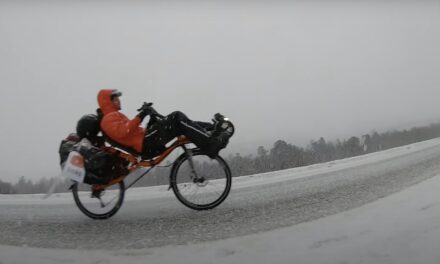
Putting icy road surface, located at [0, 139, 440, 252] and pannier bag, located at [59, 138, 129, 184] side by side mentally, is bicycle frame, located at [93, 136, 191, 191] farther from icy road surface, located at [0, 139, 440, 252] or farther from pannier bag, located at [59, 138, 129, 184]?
icy road surface, located at [0, 139, 440, 252]

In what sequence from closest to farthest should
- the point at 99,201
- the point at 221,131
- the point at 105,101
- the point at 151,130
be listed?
the point at 105,101 < the point at 221,131 < the point at 99,201 < the point at 151,130

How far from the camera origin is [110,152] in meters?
1.52

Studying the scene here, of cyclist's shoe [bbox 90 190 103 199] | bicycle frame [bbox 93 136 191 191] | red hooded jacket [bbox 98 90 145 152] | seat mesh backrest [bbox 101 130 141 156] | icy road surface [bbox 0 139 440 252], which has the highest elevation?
red hooded jacket [bbox 98 90 145 152]

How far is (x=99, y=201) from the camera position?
1.43 m

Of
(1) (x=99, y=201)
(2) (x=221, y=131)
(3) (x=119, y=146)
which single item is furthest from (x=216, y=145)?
(1) (x=99, y=201)

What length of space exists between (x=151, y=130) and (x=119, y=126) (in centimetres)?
21

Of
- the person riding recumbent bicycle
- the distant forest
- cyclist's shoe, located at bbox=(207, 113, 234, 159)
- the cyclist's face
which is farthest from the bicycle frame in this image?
the cyclist's face

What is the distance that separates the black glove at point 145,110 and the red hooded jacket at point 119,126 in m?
0.04

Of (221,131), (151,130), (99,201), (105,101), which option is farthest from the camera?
(151,130)

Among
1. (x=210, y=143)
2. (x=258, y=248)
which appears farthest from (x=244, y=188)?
(x=258, y=248)

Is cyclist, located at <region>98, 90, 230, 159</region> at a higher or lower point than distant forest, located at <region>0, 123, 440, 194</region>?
higher

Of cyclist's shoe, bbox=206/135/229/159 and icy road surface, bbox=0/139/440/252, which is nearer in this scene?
icy road surface, bbox=0/139/440/252

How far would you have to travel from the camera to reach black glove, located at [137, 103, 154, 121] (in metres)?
1.30

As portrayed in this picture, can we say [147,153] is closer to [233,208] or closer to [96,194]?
[96,194]
